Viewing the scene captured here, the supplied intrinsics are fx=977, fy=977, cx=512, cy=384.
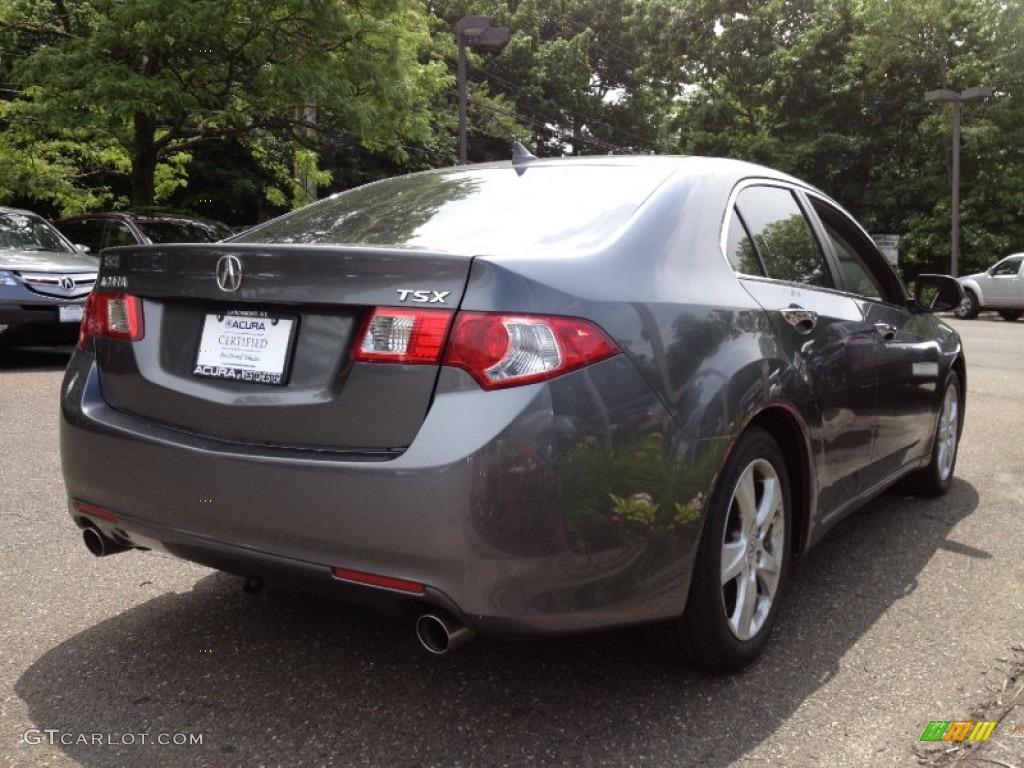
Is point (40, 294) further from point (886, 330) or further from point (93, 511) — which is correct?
point (886, 330)

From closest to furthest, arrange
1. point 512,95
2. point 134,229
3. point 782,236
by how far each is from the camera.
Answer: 1. point 782,236
2. point 134,229
3. point 512,95

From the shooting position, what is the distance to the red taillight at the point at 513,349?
2186mm

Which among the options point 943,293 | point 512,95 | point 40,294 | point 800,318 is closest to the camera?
point 800,318

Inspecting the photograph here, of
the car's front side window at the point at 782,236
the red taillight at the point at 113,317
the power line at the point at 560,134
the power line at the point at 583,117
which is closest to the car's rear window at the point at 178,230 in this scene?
the red taillight at the point at 113,317

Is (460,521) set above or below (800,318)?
below

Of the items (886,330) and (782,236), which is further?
(886,330)

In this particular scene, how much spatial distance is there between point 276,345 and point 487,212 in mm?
805

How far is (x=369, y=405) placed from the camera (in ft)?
7.42

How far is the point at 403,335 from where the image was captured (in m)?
2.25

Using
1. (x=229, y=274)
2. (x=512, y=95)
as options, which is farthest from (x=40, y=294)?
(x=512, y=95)

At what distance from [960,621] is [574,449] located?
1810 millimetres

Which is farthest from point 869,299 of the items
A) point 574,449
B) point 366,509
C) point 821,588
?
point 366,509

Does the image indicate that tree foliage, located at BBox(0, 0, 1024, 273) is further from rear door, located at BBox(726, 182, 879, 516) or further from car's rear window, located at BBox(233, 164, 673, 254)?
rear door, located at BBox(726, 182, 879, 516)

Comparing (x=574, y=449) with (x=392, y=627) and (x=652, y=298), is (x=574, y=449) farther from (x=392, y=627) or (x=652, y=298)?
(x=392, y=627)
